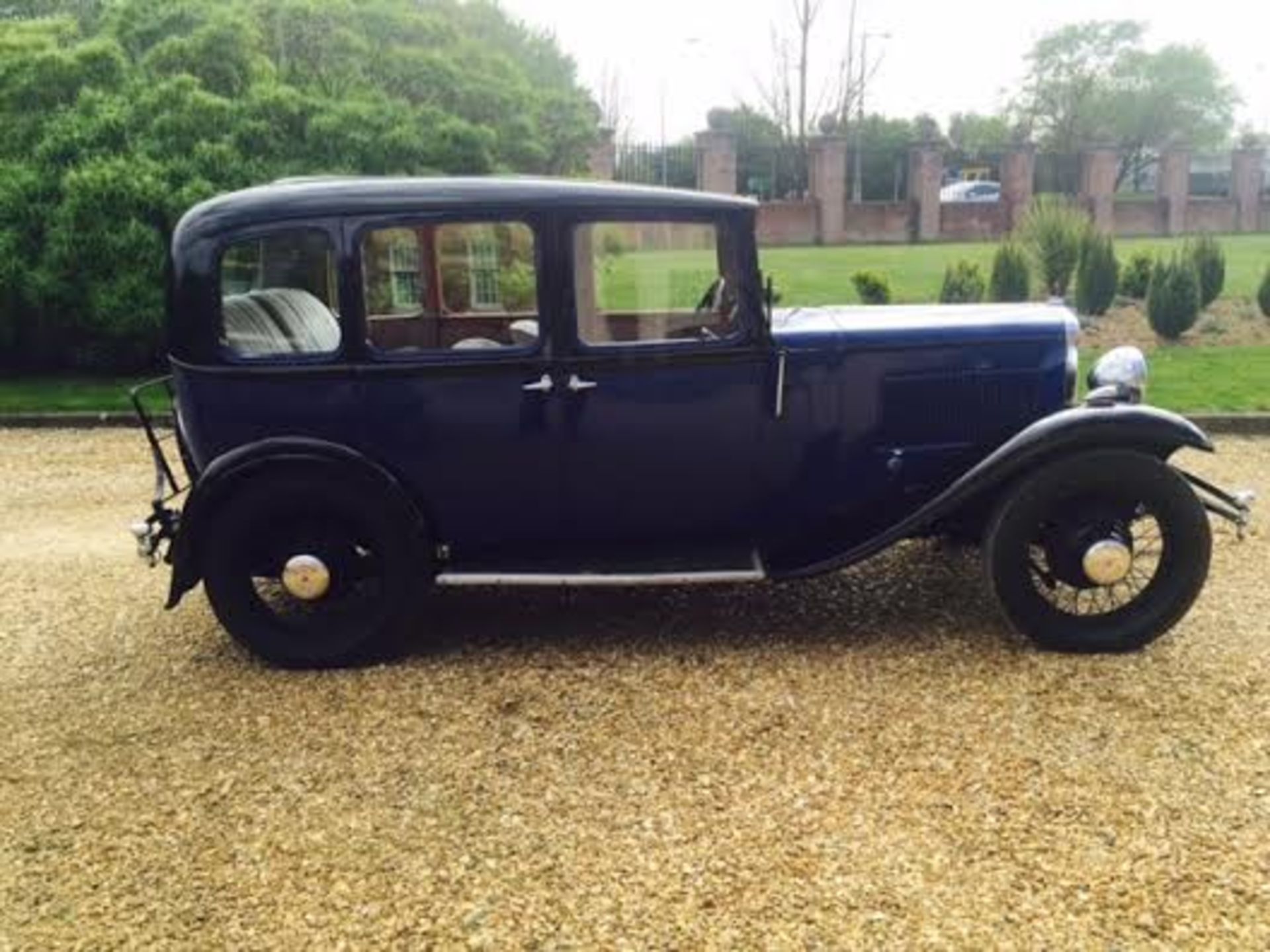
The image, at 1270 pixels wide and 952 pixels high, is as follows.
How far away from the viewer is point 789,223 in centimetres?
2831

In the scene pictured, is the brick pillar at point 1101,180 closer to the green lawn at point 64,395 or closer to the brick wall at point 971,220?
the brick wall at point 971,220

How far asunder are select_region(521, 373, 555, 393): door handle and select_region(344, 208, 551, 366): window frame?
90 millimetres

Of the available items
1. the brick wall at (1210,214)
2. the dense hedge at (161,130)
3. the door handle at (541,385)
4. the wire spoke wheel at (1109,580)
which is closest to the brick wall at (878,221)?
the brick wall at (1210,214)

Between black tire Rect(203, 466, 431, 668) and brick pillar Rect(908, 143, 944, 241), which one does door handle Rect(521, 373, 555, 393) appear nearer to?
→ black tire Rect(203, 466, 431, 668)

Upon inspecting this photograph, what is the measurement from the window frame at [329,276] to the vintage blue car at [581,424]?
1 cm

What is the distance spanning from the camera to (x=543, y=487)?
4.25m

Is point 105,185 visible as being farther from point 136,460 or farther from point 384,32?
point 384,32

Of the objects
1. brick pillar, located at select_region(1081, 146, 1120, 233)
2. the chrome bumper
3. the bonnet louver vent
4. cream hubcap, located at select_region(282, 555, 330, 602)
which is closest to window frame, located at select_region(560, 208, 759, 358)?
the bonnet louver vent

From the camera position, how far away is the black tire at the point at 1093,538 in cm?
410

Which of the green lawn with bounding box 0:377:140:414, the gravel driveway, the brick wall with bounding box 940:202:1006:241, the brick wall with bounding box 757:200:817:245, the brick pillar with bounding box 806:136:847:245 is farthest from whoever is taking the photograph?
the brick wall with bounding box 940:202:1006:241

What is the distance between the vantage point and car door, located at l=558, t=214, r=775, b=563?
163 inches

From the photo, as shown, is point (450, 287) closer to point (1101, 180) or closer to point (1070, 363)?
point (1070, 363)

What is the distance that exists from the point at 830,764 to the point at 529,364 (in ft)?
5.95

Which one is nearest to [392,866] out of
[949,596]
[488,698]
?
[488,698]
